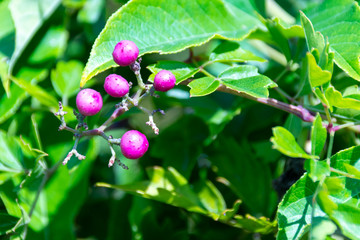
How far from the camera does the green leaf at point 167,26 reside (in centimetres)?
86

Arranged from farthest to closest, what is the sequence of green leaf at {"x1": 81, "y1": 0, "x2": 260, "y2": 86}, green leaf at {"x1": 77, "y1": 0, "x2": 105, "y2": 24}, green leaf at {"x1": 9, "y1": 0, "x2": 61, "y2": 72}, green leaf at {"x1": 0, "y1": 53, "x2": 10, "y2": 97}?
green leaf at {"x1": 77, "y1": 0, "x2": 105, "y2": 24}, green leaf at {"x1": 9, "y1": 0, "x2": 61, "y2": 72}, green leaf at {"x1": 0, "y1": 53, "x2": 10, "y2": 97}, green leaf at {"x1": 81, "y1": 0, "x2": 260, "y2": 86}

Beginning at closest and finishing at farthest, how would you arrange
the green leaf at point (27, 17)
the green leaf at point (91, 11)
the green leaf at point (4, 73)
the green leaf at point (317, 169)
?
the green leaf at point (317, 169)
the green leaf at point (4, 73)
the green leaf at point (27, 17)
the green leaf at point (91, 11)

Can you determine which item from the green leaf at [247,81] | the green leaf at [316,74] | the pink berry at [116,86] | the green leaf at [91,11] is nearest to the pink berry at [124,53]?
the pink berry at [116,86]

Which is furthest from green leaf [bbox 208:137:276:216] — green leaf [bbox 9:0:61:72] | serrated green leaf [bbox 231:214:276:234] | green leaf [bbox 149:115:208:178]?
green leaf [bbox 9:0:61:72]

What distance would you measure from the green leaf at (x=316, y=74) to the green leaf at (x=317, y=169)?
148 millimetres

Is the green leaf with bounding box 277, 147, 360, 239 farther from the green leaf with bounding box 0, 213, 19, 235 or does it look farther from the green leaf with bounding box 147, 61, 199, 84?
the green leaf with bounding box 0, 213, 19, 235

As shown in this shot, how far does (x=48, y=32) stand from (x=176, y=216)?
0.67 m

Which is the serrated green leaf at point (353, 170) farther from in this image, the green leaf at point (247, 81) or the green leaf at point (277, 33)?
the green leaf at point (277, 33)

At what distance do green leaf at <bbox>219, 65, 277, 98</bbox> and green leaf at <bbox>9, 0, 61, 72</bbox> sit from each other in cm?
63

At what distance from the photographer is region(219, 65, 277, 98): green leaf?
82 centimetres

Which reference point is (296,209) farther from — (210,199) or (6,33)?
(6,33)

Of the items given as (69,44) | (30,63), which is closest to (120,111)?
(30,63)

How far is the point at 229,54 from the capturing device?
0.99m

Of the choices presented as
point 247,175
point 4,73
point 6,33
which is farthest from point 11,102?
point 247,175
